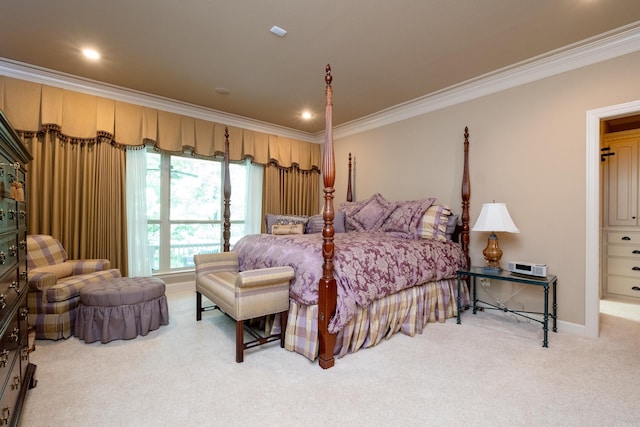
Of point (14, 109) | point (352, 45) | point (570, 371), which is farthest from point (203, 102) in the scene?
point (570, 371)

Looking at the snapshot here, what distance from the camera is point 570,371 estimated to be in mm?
2023

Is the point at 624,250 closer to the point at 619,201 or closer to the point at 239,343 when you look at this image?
the point at 619,201

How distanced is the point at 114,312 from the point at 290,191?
3174 mm

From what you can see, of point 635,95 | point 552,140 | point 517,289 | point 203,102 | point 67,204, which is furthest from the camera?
point 203,102

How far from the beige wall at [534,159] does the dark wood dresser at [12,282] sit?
10.3 ft

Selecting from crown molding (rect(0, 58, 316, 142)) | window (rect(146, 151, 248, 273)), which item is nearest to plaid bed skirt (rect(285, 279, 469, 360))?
window (rect(146, 151, 248, 273))

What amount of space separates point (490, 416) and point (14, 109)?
4.68m

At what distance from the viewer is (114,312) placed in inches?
95.3

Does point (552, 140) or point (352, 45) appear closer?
point (352, 45)

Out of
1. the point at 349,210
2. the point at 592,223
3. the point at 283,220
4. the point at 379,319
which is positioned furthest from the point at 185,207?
the point at 592,223

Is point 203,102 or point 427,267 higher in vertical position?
point 203,102

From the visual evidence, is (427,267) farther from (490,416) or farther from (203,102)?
(203,102)

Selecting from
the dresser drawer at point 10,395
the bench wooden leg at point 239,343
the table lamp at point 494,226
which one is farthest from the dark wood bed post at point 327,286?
the table lamp at point 494,226

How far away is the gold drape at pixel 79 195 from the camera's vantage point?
10.4ft
